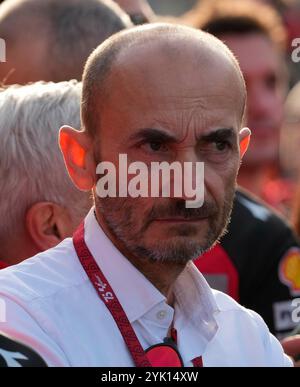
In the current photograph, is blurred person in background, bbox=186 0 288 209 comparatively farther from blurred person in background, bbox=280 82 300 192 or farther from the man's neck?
the man's neck

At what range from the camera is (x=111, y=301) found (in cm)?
238

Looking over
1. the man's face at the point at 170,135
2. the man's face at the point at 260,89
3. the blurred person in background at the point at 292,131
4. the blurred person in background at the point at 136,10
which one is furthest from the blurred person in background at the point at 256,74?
the man's face at the point at 170,135

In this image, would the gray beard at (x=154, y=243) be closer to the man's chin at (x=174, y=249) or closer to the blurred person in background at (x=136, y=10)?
the man's chin at (x=174, y=249)

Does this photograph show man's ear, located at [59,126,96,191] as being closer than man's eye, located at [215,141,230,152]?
No

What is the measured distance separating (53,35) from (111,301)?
182 centimetres

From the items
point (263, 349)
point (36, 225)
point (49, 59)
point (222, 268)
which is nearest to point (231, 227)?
point (222, 268)

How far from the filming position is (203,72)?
2.43 metres

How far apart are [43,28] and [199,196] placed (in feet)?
6.00

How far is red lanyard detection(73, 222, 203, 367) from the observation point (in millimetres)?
2297

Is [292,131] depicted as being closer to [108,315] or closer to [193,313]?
[193,313]

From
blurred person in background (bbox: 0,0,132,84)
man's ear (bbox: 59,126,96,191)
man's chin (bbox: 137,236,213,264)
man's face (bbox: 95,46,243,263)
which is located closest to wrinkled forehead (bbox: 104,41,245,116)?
man's face (bbox: 95,46,243,263)

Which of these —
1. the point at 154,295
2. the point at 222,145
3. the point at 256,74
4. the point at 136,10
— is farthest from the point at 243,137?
the point at 256,74

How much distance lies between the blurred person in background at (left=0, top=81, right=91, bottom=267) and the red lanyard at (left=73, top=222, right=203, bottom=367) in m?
0.58
